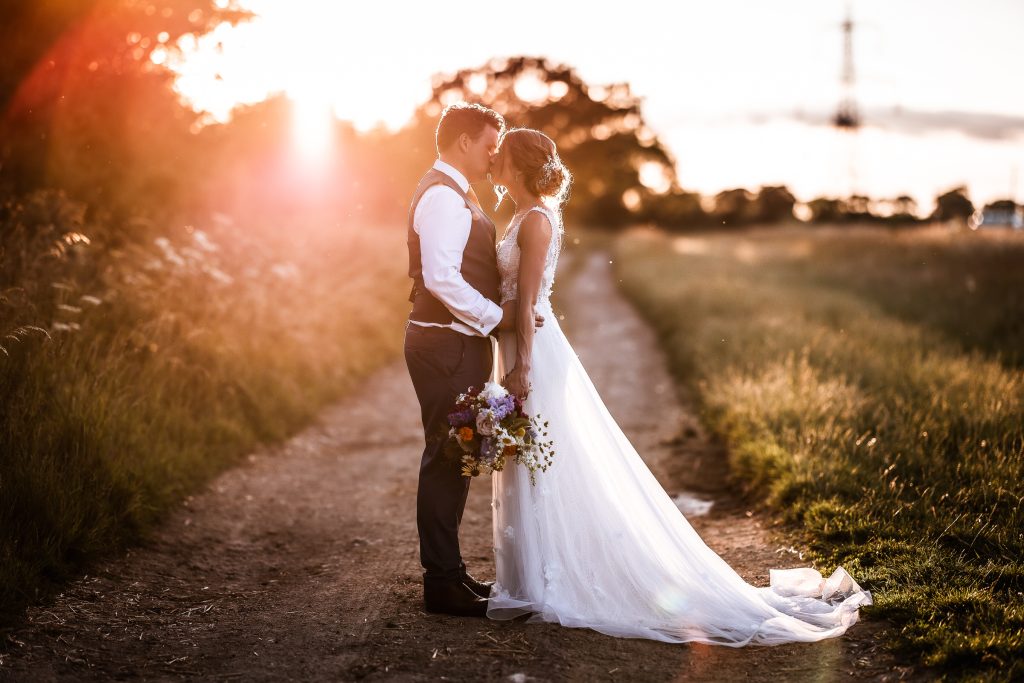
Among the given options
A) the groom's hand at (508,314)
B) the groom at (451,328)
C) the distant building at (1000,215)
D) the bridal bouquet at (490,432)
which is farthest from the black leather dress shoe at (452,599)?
the distant building at (1000,215)

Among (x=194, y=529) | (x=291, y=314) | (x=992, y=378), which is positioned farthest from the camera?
(x=291, y=314)

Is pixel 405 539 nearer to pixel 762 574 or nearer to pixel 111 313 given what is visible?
pixel 762 574

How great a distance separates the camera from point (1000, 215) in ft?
87.5

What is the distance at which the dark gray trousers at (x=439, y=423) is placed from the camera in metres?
4.30

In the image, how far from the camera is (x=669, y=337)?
49.2 feet

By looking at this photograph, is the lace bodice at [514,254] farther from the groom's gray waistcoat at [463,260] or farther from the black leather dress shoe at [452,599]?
the black leather dress shoe at [452,599]

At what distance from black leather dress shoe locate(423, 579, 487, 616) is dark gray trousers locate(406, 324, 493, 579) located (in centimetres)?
4

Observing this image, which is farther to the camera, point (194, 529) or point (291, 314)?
point (291, 314)

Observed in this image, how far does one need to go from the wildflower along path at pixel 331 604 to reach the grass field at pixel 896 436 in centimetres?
36

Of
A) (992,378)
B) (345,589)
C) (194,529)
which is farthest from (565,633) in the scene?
(992,378)

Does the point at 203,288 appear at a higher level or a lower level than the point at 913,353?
higher

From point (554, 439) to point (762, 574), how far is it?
1.64 m

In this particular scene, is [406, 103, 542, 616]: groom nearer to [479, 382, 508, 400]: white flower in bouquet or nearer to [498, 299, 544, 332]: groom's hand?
[498, 299, 544, 332]: groom's hand

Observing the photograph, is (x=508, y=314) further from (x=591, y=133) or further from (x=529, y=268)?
(x=591, y=133)
